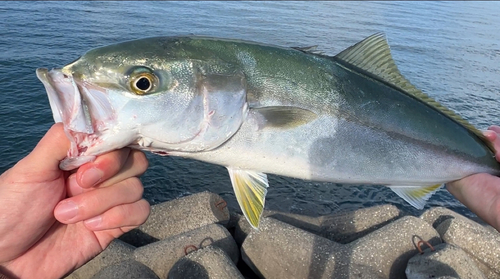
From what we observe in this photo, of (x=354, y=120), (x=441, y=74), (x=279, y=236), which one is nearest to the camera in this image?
(x=354, y=120)

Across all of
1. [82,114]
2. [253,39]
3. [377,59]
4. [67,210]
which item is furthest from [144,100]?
[253,39]

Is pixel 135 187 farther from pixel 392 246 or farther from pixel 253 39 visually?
pixel 253 39

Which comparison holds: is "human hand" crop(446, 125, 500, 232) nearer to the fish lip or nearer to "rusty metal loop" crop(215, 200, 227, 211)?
the fish lip

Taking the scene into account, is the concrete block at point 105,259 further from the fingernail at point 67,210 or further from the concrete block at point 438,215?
the concrete block at point 438,215

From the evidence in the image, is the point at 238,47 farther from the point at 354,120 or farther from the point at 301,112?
the point at 354,120

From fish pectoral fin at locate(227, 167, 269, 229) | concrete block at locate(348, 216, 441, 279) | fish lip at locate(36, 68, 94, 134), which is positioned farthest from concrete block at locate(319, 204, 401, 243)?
fish lip at locate(36, 68, 94, 134)

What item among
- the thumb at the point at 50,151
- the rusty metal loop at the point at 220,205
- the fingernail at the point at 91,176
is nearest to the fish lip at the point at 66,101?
the thumb at the point at 50,151

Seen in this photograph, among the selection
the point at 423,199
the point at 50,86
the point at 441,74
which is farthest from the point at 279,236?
the point at 441,74
